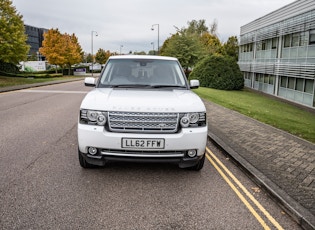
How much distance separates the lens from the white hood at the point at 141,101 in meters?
4.34

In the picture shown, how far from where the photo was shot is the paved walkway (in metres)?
3.91

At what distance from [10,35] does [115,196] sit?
88.8ft

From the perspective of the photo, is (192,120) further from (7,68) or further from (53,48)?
(53,48)

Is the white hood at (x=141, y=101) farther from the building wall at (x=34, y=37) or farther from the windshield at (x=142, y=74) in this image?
the building wall at (x=34, y=37)

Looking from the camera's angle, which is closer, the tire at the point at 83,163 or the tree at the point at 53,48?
the tire at the point at 83,163

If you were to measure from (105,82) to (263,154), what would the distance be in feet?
11.3

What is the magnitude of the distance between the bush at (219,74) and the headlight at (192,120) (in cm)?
2247

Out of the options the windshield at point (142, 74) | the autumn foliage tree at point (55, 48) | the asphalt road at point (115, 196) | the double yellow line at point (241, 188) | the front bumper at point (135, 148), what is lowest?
the double yellow line at point (241, 188)

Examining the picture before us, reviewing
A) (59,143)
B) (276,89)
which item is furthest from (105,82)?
(276,89)

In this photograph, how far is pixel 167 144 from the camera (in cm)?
428

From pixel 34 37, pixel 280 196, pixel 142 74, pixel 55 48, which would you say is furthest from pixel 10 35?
pixel 34 37

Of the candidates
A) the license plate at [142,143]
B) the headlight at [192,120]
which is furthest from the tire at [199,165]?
the license plate at [142,143]

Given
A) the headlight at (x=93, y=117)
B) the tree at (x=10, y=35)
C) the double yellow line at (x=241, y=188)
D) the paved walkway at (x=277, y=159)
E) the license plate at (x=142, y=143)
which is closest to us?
the double yellow line at (x=241, y=188)

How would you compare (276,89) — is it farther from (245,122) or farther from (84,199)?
(84,199)
